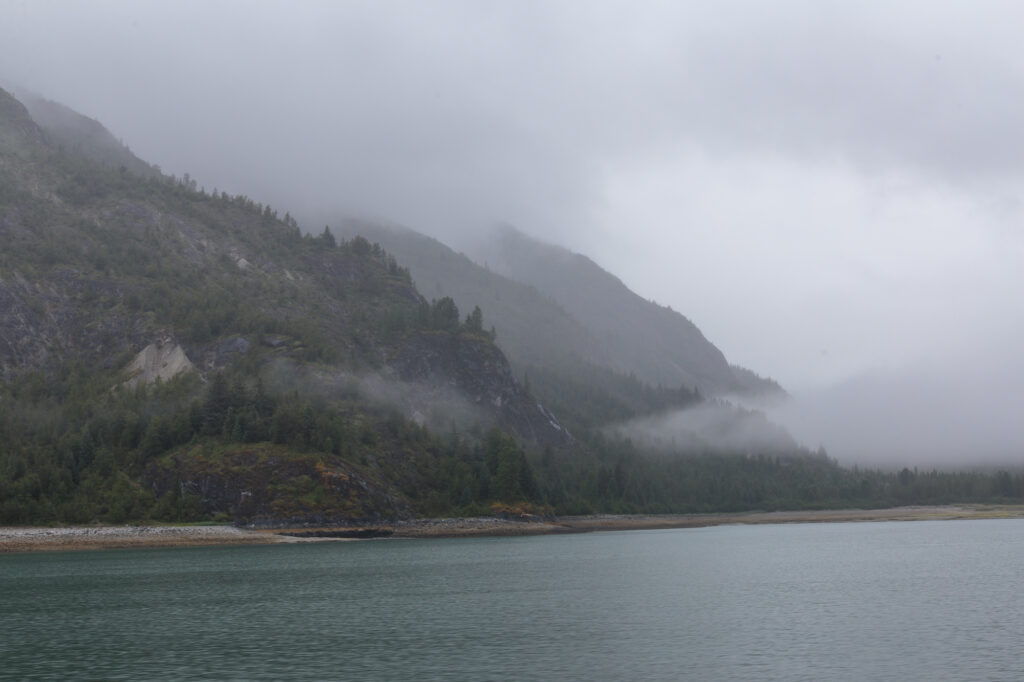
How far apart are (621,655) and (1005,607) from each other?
1253 inches

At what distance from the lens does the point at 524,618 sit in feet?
195

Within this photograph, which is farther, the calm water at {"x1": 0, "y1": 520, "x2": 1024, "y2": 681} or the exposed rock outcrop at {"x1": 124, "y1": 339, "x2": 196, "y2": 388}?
the exposed rock outcrop at {"x1": 124, "y1": 339, "x2": 196, "y2": 388}

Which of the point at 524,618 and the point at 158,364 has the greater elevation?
the point at 158,364

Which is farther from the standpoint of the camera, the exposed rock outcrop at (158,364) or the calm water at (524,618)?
the exposed rock outcrop at (158,364)

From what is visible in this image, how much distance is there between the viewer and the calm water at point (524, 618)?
42.8m

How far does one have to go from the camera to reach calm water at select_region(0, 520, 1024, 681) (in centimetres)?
4284

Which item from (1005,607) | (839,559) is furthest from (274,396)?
(1005,607)

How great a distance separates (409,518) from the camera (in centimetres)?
17062

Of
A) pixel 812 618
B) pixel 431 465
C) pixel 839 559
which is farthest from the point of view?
pixel 431 465

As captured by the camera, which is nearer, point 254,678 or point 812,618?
point 254,678

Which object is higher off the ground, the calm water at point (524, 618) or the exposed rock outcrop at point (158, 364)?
the exposed rock outcrop at point (158, 364)

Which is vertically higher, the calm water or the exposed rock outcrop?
the exposed rock outcrop

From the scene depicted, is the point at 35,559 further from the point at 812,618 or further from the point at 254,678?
the point at 812,618

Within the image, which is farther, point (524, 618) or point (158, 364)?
point (158, 364)
